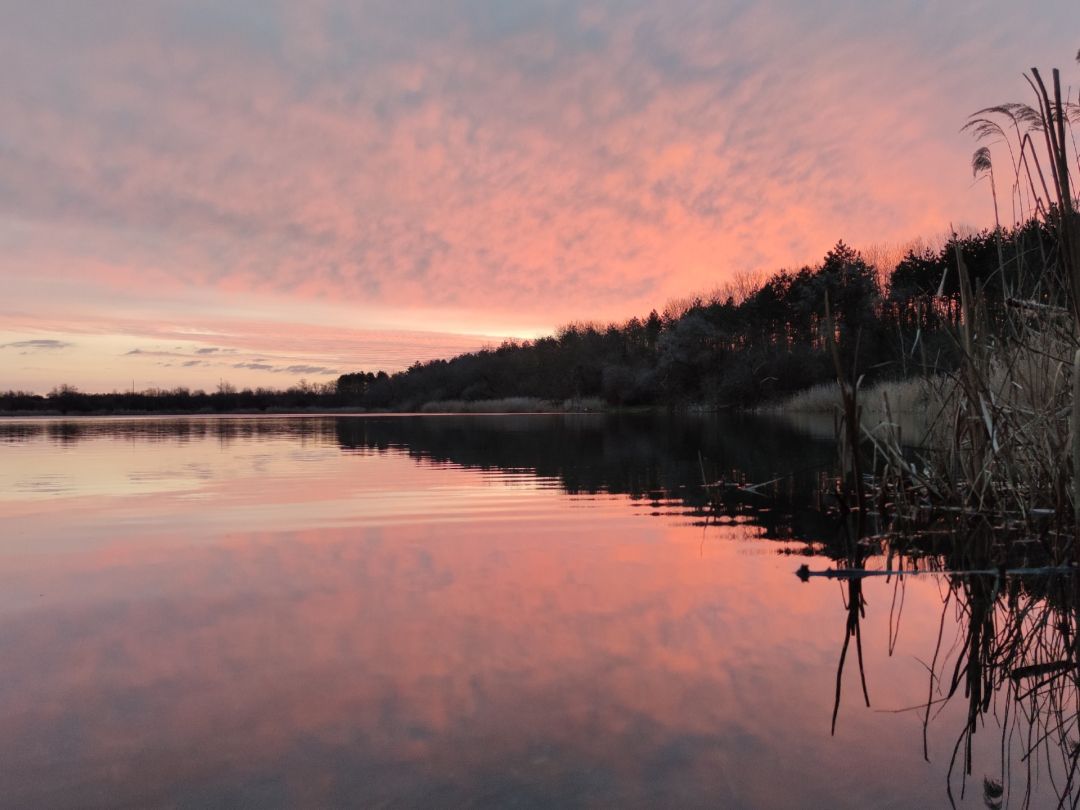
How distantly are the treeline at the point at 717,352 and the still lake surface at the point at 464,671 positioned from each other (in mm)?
16121

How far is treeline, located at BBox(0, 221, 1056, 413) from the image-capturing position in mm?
31766

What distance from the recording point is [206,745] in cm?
164

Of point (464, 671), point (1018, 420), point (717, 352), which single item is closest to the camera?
point (464, 671)

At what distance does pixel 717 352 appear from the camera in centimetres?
4094

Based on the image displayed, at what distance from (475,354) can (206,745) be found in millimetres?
69912

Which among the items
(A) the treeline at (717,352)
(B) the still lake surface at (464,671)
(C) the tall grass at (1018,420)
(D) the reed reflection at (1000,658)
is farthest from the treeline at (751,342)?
(B) the still lake surface at (464,671)

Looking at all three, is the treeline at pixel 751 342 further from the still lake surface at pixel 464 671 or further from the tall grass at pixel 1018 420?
the still lake surface at pixel 464 671

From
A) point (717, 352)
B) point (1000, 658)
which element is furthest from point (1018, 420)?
point (717, 352)

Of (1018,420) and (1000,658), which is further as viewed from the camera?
(1018,420)

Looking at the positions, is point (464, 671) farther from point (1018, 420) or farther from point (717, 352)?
point (717, 352)

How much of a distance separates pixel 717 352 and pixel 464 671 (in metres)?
40.3

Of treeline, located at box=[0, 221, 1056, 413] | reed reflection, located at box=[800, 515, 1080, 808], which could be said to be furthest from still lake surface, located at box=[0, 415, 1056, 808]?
treeline, located at box=[0, 221, 1056, 413]

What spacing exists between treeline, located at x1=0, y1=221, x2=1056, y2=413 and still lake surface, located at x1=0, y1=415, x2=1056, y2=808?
16121 mm

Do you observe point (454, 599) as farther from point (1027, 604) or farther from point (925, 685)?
point (1027, 604)
